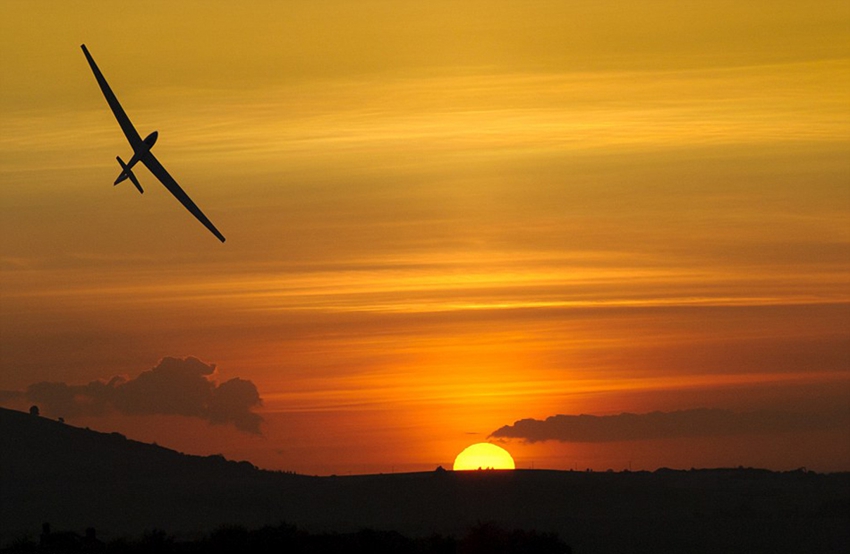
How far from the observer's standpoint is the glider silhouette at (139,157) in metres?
81.5

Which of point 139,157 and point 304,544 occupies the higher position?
point 139,157

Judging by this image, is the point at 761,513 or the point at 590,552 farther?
the point at 761,513

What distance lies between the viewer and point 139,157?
82.5 m

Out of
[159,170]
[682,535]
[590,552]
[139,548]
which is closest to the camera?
[139,548]

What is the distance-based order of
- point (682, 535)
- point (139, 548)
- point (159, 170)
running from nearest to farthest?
1. point (139, 548)
2. point (159, 170)
3. point (682, 535)

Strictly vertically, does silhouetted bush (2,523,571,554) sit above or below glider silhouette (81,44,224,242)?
below

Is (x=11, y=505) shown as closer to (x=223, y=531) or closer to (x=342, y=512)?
(x=342, y=512)

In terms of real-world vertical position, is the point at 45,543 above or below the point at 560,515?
below

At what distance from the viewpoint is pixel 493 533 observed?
85875 millimetres

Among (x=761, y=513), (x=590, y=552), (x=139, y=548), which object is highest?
(x=761, y=513)

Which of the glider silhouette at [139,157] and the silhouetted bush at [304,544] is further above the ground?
the glider silhouette at [139,157]

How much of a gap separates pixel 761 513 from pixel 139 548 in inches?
4838

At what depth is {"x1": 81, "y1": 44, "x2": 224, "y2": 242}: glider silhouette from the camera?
8150 centimetres

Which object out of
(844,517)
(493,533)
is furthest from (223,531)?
(844,517)
